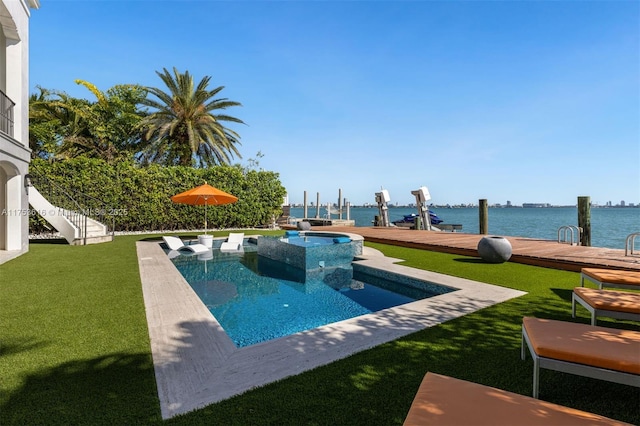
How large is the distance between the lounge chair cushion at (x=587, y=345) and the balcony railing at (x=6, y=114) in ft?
49.4

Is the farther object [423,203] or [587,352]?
[423,203]

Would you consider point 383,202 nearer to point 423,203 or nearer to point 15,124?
point 423,203

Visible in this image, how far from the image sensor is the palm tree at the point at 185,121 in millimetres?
22094

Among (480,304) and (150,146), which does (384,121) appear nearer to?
(150,146)

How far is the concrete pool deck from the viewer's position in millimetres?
2977

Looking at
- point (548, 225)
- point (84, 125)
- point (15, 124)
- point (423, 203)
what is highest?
point (84, 125)

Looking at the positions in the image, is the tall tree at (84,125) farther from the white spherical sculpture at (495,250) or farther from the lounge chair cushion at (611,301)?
the lounge chair cushion at (611,301)

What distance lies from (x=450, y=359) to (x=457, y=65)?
55.7 feet

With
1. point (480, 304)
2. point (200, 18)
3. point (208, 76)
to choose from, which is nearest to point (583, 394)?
point (480, 304)

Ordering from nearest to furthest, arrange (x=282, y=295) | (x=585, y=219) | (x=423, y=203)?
(x=282, y=295), (x=585, y=219), (x=423, y=203)

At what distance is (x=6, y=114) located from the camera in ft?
33.5

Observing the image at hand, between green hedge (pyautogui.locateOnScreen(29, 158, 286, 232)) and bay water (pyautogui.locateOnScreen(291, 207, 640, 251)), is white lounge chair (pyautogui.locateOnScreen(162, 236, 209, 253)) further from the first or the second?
bay water (pyautogui.locateOnScreen(291, 207, 640, 251))

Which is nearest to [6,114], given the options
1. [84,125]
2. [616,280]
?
[84,125]

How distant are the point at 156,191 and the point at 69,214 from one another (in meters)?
4.96
